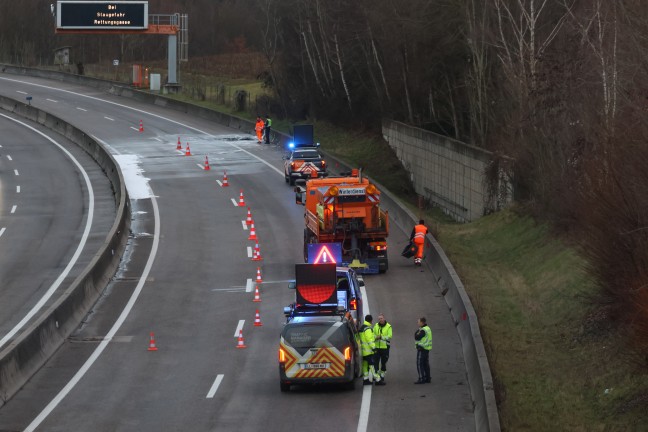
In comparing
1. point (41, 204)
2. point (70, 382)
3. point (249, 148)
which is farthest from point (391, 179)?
point (70, 382)

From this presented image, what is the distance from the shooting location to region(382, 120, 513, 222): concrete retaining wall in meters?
47.4

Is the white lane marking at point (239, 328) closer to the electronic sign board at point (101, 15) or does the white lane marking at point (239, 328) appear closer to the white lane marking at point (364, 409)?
the white lane marking at point (364, 409)

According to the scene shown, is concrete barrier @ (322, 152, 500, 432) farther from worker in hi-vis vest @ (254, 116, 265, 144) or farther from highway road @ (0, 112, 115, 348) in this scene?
worker in hi-vis vest @ (254, 116, 265, 144)

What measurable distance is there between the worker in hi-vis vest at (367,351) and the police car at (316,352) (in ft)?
1.41

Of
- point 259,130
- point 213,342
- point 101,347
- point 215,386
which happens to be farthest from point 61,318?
point 259,130

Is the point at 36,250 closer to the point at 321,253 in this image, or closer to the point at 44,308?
the point at 44,308

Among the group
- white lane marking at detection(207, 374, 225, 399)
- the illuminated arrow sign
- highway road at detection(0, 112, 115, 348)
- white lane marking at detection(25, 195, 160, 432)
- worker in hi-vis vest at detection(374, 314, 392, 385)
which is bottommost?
highway road at detection(0, 112, 115, 348)

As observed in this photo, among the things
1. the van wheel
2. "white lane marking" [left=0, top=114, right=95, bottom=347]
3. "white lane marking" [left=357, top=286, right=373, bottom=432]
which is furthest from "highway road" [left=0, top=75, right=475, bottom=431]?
"white lane marking" [left=0, top=114, right=95, bottom=347]

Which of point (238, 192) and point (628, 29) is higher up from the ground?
point (628, 29)

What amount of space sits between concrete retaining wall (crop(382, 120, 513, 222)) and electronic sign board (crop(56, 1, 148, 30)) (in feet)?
93.1

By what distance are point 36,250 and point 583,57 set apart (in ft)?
65.4

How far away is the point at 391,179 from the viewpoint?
2421 inches

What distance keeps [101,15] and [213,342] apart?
61.7 meters

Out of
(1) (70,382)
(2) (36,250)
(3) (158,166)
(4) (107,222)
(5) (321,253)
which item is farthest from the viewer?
(3) (158,166)
